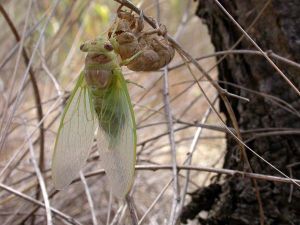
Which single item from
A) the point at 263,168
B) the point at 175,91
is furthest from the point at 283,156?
the point at 175,91

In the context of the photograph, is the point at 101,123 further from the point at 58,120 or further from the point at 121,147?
the point at 58,120

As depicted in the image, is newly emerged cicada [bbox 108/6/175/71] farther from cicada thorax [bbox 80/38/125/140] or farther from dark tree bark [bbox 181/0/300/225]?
dark tree bark [bbox 181/0/300/225]

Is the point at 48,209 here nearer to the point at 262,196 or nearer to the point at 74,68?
the point at 262,196

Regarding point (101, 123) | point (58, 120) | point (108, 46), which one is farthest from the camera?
point (58, 120)

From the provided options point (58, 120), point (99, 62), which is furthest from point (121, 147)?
point (58, 120)

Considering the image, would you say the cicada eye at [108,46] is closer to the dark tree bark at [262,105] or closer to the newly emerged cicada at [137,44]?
the newly emerged cicada at [137,44]

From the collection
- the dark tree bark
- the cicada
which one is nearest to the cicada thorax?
the cicada
